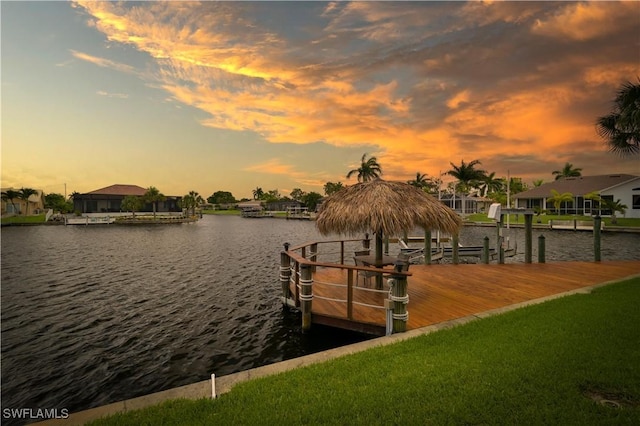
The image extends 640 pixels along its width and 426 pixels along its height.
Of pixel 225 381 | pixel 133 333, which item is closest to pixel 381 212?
pixel 225 381

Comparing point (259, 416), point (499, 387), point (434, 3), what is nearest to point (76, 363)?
point (259, 416)

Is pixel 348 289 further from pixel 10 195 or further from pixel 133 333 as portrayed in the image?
pixel 10 195

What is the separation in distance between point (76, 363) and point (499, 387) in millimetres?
8950

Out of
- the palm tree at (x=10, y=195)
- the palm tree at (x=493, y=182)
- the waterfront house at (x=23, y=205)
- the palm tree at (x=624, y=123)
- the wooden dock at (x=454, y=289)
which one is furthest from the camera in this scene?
the waterfront house at (x=23, y=205)

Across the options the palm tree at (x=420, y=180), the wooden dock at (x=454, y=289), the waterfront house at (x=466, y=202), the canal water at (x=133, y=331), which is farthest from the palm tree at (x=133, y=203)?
the wooden dock at (x=454, y=289)

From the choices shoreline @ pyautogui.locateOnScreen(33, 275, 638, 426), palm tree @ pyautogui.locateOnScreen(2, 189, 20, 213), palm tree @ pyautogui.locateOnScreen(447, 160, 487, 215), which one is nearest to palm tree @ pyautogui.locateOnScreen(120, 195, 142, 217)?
palm tree @ pyautogui.locateOnScreen(2, 189, 20, 213)

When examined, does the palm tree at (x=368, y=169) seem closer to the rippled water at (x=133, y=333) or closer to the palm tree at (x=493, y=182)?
the palm tree at (x=493, y=182)

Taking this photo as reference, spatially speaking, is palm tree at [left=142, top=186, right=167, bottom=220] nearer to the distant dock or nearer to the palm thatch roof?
the distant dock

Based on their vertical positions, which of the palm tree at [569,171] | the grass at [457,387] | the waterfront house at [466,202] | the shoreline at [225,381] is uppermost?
the palm tree at [569,171]

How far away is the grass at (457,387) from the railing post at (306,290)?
284cm

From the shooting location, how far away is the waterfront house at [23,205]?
258 feet

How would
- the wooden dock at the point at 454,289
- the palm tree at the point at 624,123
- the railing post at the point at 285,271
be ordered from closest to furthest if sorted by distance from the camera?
the wooden dock at the point at 454,289 → the railing post at the point at 285,271 → the palm tree at the point at 624,123

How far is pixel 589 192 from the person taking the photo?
1955 inches

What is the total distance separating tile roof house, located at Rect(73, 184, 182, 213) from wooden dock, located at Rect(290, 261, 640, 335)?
309 ft
